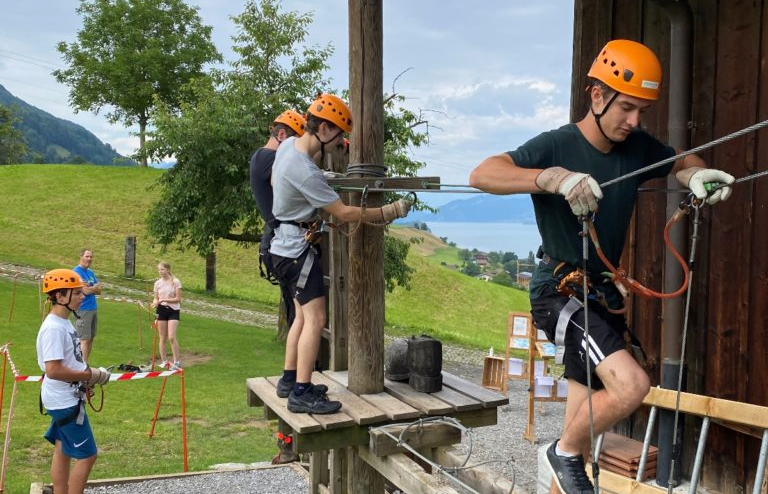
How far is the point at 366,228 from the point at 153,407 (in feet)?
29.3

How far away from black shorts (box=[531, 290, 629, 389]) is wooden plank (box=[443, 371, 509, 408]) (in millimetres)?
1909

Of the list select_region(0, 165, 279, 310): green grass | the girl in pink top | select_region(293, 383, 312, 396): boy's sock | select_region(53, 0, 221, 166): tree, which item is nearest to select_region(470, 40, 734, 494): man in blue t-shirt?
select_region(293, 383, 312, 396): boy's sock

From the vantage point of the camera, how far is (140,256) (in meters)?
34.7

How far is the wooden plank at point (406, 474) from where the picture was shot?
421 centimetres

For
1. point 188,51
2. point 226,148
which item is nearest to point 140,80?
point 188,51

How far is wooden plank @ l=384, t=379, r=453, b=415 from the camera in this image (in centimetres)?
487

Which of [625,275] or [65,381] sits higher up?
[625,275]

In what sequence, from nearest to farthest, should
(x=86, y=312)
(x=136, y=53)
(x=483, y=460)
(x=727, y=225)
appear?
(x=727, y=225) → (x=483, y=460) → (x=86, y=312) → (x=136, y=53)

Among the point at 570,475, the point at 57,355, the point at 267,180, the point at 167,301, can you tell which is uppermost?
the point at 267,180

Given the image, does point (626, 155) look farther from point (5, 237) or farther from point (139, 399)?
point (5, 237)

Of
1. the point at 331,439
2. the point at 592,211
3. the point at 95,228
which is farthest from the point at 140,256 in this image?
the point at 592,211

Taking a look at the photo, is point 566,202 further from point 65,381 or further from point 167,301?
point 167,301

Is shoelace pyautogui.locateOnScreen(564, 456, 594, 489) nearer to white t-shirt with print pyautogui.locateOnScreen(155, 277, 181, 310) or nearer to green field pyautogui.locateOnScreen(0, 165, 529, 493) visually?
green field pyautogui.locateOnScreen(0, 165, 529, 493)

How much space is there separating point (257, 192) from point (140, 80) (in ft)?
156
